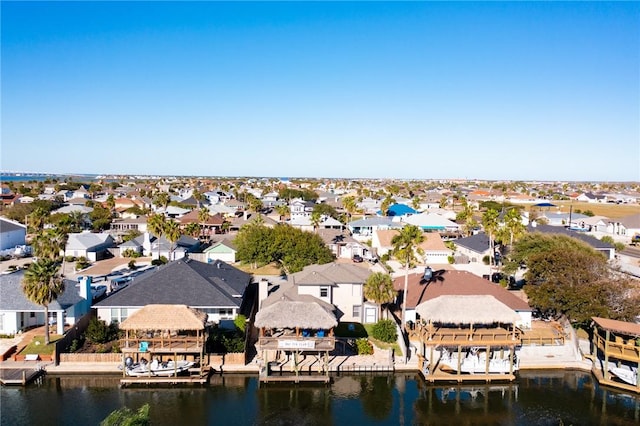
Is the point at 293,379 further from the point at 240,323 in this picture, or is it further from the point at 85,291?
the point at 85,291

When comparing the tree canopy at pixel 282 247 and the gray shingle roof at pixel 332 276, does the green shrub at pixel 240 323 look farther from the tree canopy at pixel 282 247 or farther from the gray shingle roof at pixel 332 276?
the tree canopy at pixel 282 247

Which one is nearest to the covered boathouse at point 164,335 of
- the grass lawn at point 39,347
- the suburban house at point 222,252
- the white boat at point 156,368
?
the white boat at point 156,368

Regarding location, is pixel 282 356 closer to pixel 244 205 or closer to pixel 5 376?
pixel 5 376

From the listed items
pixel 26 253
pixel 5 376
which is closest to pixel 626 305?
pixel 5 376

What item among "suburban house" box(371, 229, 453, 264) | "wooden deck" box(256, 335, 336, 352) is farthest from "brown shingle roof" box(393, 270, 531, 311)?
"suburban house" box(371, 229, 453, 264)

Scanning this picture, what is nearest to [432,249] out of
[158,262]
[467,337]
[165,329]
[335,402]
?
[467,337]
